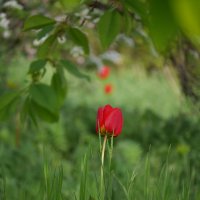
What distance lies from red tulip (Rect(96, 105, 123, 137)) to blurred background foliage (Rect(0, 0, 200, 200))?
0.21 feet

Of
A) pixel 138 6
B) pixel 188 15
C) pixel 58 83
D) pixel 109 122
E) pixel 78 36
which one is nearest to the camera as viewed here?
pixel 188 15

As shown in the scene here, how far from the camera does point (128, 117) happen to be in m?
5.29

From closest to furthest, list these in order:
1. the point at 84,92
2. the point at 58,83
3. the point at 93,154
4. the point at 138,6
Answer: the point at 138,6 → the point at 58,83 → the point at 93,154 → the point at 84,92

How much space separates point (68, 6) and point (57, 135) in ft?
12.7

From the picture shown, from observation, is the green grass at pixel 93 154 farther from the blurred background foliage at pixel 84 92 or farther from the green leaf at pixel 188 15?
the green leaf at pixel 188 15

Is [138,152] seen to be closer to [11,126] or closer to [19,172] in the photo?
[19,172]

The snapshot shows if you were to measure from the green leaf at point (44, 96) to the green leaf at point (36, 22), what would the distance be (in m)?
0.21

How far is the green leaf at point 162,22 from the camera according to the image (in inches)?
15.1

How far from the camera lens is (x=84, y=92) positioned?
7.35 meters

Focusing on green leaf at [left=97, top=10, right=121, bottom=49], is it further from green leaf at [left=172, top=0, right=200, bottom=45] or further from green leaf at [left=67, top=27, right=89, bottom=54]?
green leaf at [left=172, top=0, right=200, bottom=45]

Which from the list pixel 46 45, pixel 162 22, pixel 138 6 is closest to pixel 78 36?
pixel 46 45

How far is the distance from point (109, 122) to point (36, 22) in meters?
0.31

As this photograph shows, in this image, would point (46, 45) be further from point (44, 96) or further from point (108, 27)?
point (108, 27)

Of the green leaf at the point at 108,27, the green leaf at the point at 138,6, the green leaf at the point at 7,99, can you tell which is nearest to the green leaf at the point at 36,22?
the green leaf at the point at 108,27
